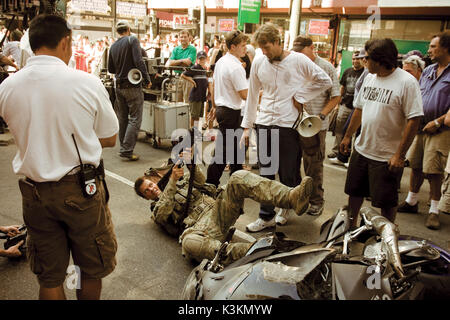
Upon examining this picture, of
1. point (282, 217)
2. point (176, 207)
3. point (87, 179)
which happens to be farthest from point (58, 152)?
point (282, 217)

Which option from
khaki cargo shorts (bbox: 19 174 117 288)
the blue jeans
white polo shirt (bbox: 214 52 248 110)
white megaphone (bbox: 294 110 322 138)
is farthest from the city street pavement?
white polo shirt (bbox: 214 52 248 110)

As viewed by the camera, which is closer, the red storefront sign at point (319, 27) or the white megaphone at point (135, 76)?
the white megaphone at point (135, 76)

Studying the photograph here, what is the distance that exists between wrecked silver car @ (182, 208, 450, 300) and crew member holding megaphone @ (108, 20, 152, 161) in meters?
4.26

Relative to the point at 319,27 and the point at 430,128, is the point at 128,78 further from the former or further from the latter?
the point at 319,27

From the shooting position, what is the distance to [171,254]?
3.36 meters

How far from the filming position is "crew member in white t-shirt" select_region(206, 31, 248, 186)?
14.9ft

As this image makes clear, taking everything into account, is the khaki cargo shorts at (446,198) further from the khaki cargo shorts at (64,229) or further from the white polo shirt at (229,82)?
the khaki cargo shorts at (64,229)

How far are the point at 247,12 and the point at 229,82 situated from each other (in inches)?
292

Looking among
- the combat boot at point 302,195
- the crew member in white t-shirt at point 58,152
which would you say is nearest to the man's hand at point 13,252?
the crew member in white t-shirt at point 58,152

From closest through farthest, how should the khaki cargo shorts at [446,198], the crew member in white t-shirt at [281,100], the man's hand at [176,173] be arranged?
the man's hand at [176,173], the crew member in white t-shirt at [281,100], the khaki cargo shorts at [446,198]

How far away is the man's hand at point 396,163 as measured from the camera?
3.11 meters

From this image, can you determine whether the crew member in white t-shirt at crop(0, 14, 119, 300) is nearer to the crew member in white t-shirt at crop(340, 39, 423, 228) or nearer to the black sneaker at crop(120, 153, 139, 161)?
the crew member in white t-shirt at crop(340, 39, 423, 228)

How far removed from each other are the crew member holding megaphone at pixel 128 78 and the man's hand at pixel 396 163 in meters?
4.19
